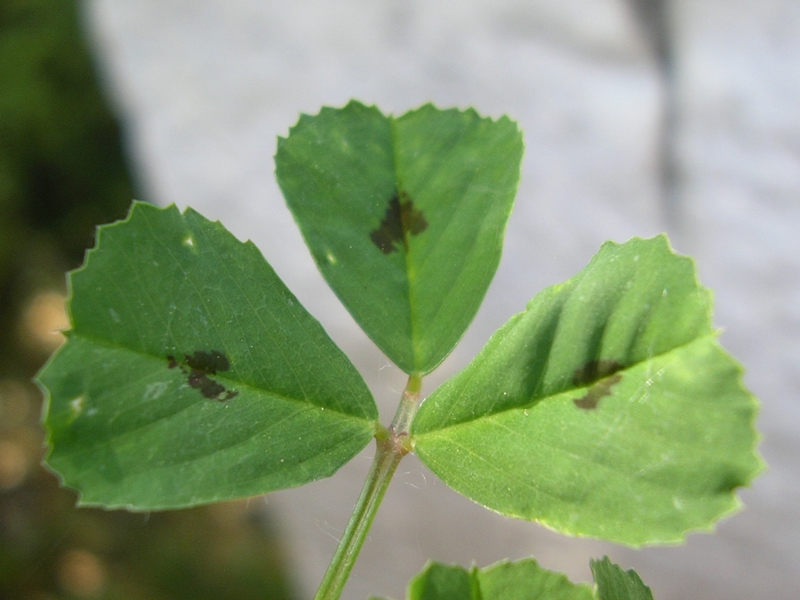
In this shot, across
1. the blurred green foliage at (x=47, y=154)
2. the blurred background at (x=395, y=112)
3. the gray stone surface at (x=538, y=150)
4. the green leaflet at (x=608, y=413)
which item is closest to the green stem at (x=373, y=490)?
the green leaflet at (x=608, y=413)

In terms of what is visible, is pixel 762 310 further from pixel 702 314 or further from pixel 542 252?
pixel 702 314

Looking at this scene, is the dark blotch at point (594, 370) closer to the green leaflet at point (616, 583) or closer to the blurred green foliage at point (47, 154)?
the green leaflet at point (616, 583)

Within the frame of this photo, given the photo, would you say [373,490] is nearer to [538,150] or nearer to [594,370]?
[594,370]

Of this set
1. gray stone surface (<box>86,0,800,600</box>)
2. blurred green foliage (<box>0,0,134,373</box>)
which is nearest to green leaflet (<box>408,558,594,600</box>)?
gray stone surface (<box>86,0,800,600</box>)

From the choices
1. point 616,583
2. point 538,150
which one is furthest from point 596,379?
point 538,150

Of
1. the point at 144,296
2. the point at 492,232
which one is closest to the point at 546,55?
the point at 492,232

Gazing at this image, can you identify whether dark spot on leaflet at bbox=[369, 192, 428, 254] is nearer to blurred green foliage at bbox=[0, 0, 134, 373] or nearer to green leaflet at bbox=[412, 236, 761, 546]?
green leaflet at bbox=[412, 236, 761, 546]

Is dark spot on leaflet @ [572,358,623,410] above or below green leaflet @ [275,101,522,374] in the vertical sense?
below

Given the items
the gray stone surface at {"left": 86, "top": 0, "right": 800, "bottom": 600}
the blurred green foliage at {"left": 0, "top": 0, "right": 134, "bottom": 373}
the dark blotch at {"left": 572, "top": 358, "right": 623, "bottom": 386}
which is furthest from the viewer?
the blurred green foliage at {"left": 0, "top": 0, "right": 134, "bottom": 373}
